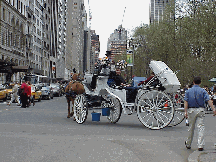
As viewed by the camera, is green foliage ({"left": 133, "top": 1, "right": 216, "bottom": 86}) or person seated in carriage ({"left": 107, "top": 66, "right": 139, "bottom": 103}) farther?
green foliage ({"left": 133, "top": 1, "right": 216, "bottom": 86})

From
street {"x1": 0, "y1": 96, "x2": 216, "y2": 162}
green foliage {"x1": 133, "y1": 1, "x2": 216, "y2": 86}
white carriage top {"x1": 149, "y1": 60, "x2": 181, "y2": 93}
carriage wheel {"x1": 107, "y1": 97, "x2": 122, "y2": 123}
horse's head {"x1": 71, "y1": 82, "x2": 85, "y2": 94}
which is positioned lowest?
street {"x1": 0, "y1": 96, "x2": 216, "y2": 162}

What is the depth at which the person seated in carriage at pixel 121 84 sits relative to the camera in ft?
44.0

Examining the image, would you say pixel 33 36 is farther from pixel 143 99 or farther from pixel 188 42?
pixel 143 99

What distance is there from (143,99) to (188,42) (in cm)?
2965

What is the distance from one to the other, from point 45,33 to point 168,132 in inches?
3798

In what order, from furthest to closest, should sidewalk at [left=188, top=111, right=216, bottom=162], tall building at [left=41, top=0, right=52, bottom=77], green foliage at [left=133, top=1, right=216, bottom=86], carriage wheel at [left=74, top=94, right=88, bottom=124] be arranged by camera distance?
tall building at [left=41, top=0, right=52, bottom=77] < green foliage at [left=133, top=1, right=216, bottom=86] < carriage wheel at [left=74, top=94, right=88, bottom=124] < sidewalk at [left=188, top=111, right=216, bottom=162]

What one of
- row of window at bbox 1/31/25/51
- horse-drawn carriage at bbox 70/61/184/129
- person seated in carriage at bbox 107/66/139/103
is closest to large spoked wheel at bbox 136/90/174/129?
horse-drawn carriage at bbox 70/61/184/129

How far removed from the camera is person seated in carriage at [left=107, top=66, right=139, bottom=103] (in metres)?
13.4

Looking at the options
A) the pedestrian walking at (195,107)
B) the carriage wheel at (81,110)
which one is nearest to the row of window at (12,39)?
the carriage wheel at (81,110)

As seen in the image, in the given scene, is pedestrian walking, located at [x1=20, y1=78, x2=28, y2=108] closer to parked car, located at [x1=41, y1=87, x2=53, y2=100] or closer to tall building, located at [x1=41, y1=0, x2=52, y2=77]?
parked car, located at [x1=41, y1=87, x2=53, y2=100]

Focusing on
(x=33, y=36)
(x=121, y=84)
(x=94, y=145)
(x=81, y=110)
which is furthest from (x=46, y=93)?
(x=33, y=36)

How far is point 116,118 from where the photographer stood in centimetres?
1426

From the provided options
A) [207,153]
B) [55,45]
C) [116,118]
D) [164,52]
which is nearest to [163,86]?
[116,118]

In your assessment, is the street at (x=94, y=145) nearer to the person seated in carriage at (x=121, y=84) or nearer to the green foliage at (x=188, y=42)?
the person seated in carriage at (x=121, y=84)
